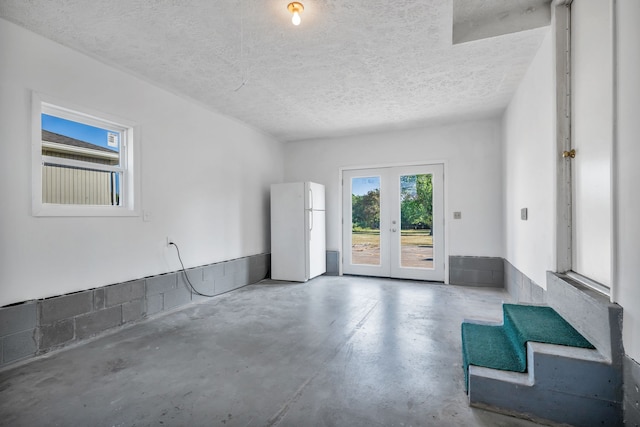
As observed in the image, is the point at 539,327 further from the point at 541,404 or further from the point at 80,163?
the point at 80,163

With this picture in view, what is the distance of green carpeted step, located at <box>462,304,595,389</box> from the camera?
1.87m

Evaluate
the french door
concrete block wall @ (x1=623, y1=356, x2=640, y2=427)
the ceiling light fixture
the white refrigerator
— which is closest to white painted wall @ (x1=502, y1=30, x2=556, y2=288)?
concrete block wall @ (x1=623, y1=356, x2=640, y2=427)

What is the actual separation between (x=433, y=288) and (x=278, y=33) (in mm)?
4192

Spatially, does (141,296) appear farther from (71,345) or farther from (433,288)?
(433,288)

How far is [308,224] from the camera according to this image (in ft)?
17.4

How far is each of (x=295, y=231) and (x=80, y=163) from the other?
125 inches

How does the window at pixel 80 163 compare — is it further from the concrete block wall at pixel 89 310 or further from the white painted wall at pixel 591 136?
the white painted wall at pixel 591 136

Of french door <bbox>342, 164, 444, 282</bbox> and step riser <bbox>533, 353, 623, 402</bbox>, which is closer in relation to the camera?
step riser <bbox>533, 353, 623, 402</bbox>

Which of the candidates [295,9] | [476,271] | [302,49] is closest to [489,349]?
[295,9]

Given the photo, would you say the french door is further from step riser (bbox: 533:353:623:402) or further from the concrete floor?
step riser (bbox: 533:353:623:402)

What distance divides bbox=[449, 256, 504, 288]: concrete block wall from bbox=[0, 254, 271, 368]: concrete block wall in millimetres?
3916

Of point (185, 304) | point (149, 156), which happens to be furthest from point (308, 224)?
point (149, 156)

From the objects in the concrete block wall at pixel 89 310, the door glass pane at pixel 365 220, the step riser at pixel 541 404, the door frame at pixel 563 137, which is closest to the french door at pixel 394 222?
the door glass pane at pixel 365 220

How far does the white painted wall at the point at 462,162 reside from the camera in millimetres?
4953
